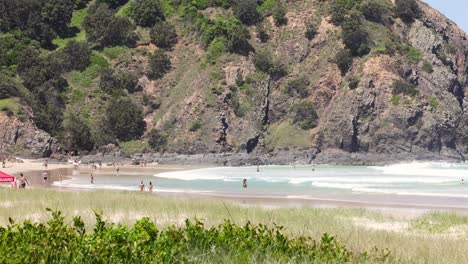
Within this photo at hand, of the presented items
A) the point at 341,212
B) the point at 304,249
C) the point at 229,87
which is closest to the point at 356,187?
the point at 341,212

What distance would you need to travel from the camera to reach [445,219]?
2183cm

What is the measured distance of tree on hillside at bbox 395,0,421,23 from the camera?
10669 centimetres

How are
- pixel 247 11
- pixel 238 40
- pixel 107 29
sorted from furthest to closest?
pixel 247 11 → pixel 107 29 → pixel 238 40

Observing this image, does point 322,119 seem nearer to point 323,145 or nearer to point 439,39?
point 323,145

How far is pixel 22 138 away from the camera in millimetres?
75875

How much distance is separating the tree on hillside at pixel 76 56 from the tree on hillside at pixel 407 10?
197ft

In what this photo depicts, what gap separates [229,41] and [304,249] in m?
91.9

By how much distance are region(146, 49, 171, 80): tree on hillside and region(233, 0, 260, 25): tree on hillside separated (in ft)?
54.9

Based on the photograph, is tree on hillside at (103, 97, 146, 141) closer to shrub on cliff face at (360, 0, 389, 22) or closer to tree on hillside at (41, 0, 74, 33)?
tree on hillside at (41, 0, 74, 33)

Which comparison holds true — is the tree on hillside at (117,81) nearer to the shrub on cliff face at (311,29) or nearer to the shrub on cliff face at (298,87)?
the shrub on cliff face at (298,87)

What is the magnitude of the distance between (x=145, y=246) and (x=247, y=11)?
99.9 m

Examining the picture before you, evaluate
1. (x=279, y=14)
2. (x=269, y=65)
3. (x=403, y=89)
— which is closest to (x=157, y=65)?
(x=269, y=65)

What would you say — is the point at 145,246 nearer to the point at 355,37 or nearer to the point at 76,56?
the point at 355,37

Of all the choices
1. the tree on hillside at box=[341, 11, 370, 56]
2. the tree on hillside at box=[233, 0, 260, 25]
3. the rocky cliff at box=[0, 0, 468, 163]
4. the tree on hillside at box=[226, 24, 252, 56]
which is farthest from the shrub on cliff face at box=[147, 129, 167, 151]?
the tree on hillside at box=[341, 11, 370, 56]
